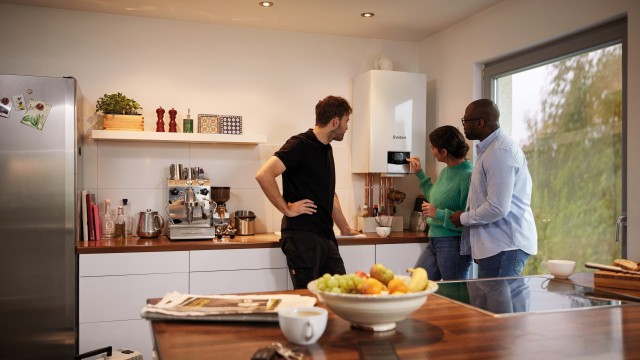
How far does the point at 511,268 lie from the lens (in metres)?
2.80

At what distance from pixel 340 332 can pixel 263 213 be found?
2.80m

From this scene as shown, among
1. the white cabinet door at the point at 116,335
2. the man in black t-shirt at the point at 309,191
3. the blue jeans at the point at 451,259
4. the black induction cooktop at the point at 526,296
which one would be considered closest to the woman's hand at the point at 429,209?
the blue jeans at the point at 451,259

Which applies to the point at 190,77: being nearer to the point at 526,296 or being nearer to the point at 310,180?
the point at 310,180

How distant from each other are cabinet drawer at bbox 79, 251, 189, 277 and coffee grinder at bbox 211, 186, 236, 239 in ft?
1.50

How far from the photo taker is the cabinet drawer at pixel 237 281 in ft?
11.4

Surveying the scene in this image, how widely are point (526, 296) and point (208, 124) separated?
8.46 ft

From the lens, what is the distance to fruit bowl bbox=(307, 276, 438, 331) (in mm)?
1327

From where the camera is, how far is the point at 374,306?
4.37ft

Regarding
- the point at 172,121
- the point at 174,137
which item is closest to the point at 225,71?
the point at 172,121

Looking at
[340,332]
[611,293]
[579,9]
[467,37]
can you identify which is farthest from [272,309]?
[467,37]

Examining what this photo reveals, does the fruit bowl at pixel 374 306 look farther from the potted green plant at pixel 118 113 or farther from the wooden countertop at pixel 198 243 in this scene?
the potted green plant at pixel 118 113

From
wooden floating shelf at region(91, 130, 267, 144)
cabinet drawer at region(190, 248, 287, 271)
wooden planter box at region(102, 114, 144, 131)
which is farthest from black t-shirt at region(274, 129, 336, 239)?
wooden planter box at region(102, 114, 144, 131)

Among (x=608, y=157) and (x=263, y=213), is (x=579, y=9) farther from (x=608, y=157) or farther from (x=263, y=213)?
(x=263, y=213)

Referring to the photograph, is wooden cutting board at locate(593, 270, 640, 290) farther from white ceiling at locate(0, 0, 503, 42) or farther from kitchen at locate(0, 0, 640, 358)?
white ceiling at locate(0, 0, 503, 42)
